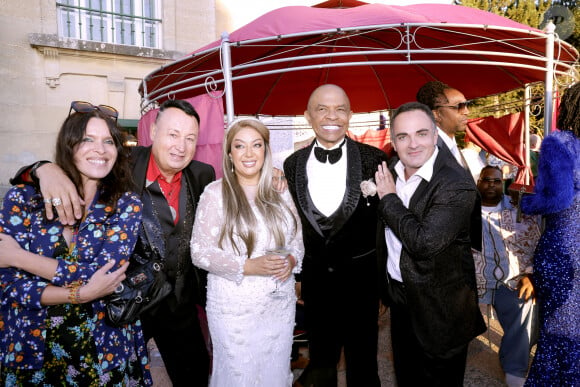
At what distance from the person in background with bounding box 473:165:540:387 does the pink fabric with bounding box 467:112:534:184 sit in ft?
7.54

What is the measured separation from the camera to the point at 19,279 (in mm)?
1806

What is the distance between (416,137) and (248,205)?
42.8 inches

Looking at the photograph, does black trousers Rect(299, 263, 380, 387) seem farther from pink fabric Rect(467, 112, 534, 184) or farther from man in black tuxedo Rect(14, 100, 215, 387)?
pink fabric Rect(467, 112, 534, 184)

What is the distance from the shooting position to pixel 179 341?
2.62 m

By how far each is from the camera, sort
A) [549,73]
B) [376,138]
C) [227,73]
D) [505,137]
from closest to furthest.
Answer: [227,73]
[549,73]
[505,137]
[376,138]

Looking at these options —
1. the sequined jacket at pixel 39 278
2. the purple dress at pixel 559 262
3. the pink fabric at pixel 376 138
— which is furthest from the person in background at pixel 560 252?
the pink fabric at pixel 376 138

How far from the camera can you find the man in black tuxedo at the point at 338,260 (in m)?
2.73

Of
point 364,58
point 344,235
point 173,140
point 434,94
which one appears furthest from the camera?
point 364,58

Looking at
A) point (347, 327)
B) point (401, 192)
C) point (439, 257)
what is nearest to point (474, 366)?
point (347, 327)

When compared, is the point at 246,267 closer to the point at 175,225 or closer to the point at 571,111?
the point at 175,225

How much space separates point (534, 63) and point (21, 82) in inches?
368

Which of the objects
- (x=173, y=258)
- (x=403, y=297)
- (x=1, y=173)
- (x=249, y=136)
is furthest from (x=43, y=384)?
(x=1, y=173)

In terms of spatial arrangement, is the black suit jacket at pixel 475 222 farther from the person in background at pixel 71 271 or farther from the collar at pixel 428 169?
the person in background at pixel 71 271

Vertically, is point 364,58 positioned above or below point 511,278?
above
